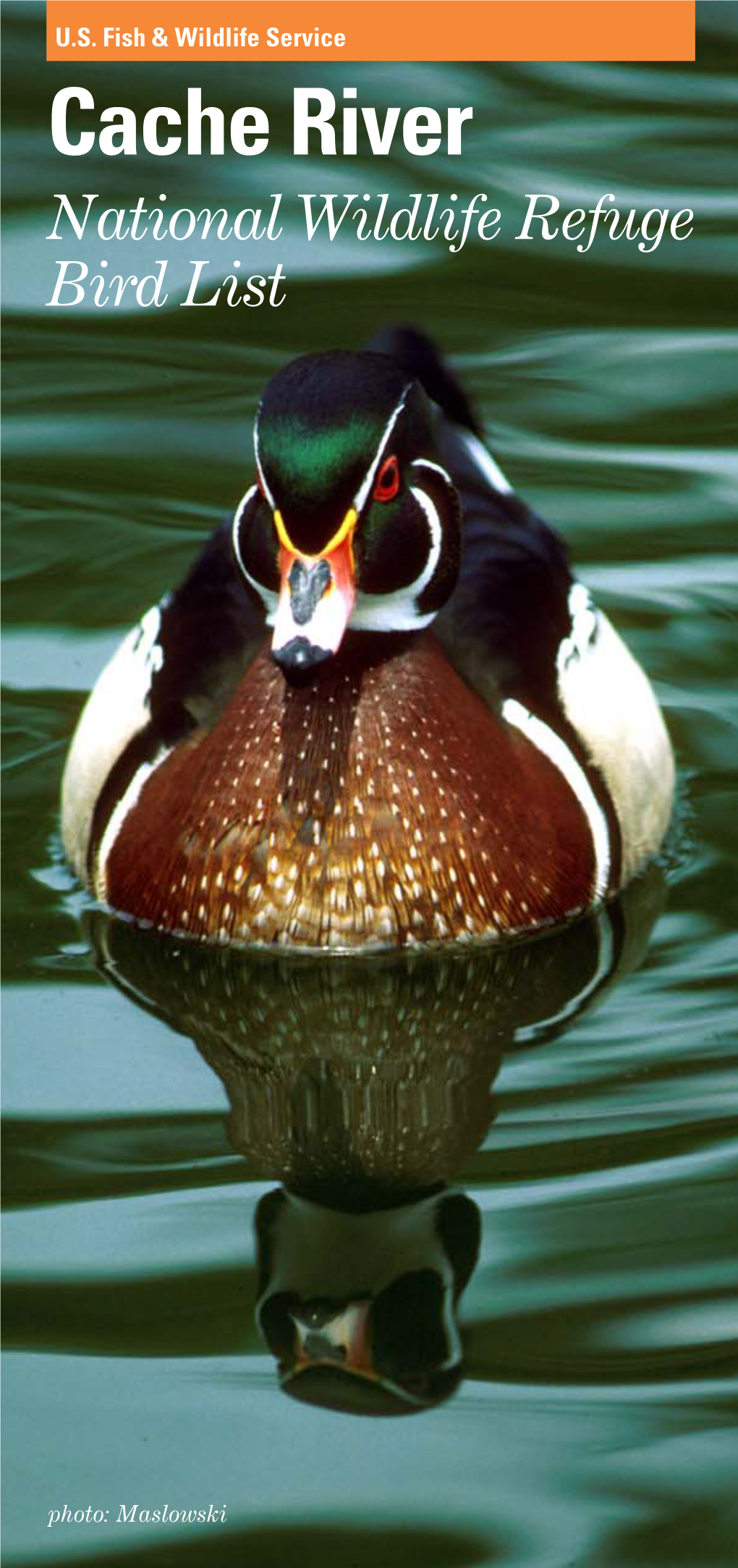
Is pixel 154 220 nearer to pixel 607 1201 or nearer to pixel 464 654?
pixel 464 654

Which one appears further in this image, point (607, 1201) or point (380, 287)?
point (380, 287)

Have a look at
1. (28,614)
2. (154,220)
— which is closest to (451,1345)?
(28,614)

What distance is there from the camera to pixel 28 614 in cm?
861

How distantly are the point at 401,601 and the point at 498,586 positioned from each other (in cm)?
50

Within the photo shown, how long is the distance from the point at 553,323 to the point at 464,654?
3.47 meters

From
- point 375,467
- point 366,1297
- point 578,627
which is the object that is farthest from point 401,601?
point 366,1297

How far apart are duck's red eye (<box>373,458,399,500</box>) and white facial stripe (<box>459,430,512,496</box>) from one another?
3.82 ft

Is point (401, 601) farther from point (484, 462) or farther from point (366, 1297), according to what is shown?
point (366, 1297)

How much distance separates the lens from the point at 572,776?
23.8 feet

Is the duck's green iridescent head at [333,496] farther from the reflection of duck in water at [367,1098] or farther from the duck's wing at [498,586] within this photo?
the reflection of duck in water at [367,1098]

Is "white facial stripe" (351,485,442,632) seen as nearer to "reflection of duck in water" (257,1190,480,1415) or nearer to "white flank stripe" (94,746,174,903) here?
"white flank stripe" (94,746,174,903)

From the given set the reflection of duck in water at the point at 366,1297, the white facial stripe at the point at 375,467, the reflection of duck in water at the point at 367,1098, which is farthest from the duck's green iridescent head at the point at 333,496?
the reflection of duck in water at the point at 366,1297

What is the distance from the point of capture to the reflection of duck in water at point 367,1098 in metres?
5.36

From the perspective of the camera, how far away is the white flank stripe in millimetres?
7156
